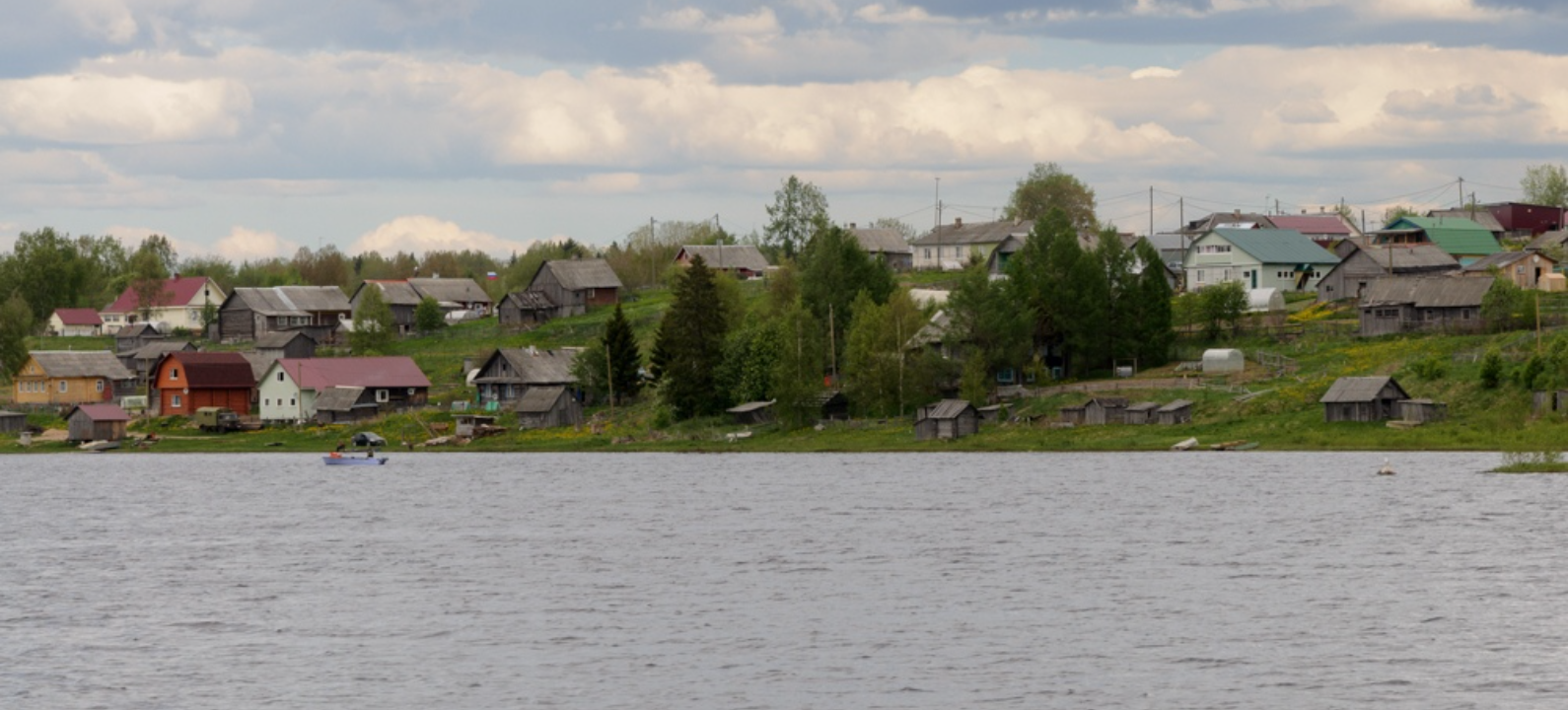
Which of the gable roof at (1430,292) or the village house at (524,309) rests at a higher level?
the village house at (524,309)

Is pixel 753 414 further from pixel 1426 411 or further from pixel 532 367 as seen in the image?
pixel 1426 411

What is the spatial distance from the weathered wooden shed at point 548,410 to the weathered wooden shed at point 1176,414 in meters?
41.1

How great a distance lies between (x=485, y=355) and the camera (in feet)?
481

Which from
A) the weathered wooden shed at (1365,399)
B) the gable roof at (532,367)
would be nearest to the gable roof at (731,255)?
the gable roof at (532,367)

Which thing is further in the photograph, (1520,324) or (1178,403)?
(1520,324)

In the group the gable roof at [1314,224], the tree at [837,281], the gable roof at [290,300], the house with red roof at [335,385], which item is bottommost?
the house with red roof at [335,385]

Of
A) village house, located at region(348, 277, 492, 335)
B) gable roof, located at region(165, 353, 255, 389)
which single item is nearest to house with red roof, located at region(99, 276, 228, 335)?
village house, located at region(348, 277, 492, 335)

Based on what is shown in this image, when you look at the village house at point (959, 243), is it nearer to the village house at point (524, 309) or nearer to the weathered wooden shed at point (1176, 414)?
the village house at point (524, 309)

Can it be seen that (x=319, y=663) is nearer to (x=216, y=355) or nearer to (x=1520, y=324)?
(x=1520, y=324)

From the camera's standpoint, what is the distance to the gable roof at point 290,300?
18250 cm

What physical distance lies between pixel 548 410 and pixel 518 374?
8.29m

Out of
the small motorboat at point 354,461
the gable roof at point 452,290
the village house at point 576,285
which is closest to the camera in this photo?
the small motorboat at point 354,461

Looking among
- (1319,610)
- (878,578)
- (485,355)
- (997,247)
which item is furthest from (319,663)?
(997,247)

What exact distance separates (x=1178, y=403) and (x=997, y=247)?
71.3 meters
